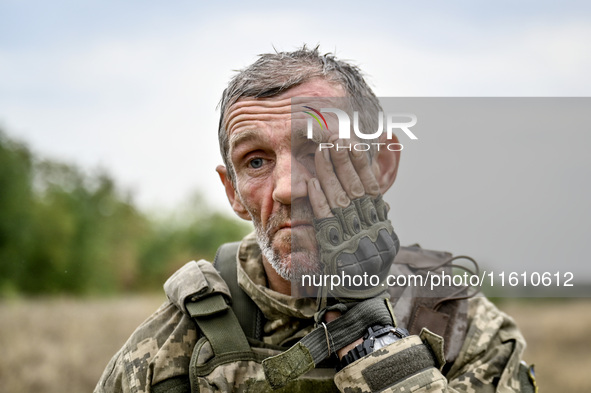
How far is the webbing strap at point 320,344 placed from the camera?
2.90 metres

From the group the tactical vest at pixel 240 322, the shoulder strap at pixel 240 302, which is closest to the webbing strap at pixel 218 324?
the tactical vest at pixel 240 322

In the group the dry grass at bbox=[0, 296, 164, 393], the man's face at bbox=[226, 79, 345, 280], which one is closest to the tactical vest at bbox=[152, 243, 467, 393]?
the man's face at bbox=[226, 79, 345, 280]

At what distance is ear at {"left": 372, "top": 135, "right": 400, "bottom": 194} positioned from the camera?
3398 millimetres

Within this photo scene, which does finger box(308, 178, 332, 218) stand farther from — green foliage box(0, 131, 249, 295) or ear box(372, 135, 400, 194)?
green foliage box(0, 131, 249, 295)

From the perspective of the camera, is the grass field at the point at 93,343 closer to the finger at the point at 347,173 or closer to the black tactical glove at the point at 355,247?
the black tactical glove at the point at 355,247

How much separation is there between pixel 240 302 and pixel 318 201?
3.08ft

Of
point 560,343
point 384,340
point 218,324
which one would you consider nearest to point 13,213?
point 560,343

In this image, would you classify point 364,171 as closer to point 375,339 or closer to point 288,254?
point 288,254

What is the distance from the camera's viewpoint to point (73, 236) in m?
43.2

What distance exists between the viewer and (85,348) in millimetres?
11914

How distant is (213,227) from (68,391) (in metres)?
53.2

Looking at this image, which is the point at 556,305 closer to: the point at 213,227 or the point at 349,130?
the point at 349,130

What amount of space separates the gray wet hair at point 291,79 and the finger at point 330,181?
0.60m

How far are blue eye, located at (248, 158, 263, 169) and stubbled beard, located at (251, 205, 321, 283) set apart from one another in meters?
0.30
